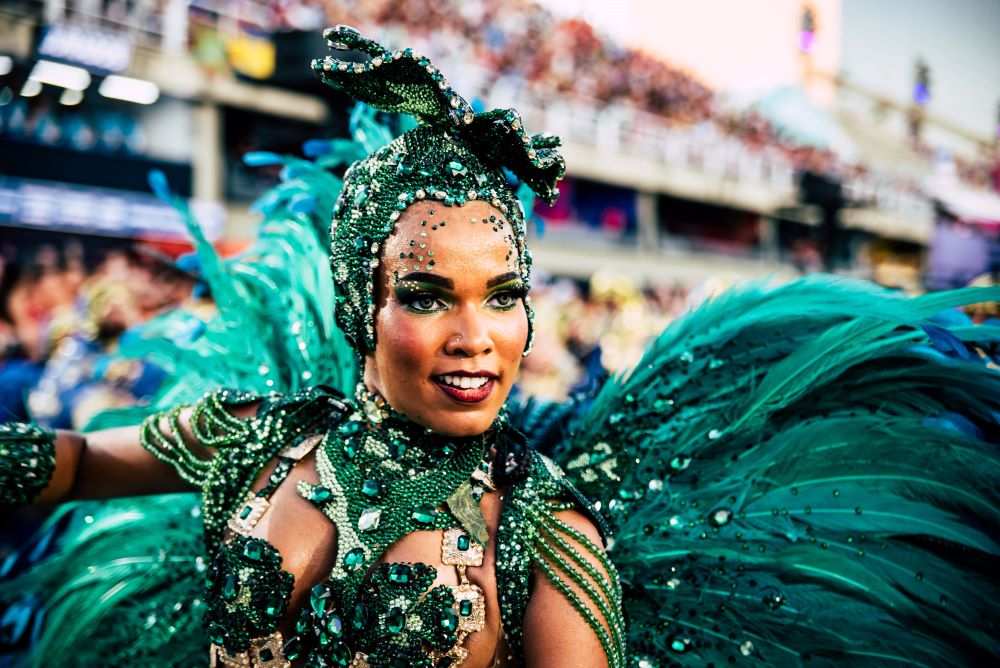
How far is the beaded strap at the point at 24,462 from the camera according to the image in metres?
1.43

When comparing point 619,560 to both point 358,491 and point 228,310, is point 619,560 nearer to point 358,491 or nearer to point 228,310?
point 358,491

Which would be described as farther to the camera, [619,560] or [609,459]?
[609,459]

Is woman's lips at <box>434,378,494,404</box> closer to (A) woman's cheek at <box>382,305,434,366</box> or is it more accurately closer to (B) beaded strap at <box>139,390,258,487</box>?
(A) woman's cheek at <box>382,305,434,366</box>

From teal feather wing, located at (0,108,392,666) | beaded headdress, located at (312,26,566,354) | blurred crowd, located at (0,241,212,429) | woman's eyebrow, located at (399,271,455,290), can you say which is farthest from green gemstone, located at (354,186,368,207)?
blurred crowd, located at (0,241,212,429)

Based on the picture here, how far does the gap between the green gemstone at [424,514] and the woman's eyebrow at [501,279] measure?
1.24ft

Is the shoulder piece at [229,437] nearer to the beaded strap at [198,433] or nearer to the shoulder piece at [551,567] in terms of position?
the beaded strap at [198,433]

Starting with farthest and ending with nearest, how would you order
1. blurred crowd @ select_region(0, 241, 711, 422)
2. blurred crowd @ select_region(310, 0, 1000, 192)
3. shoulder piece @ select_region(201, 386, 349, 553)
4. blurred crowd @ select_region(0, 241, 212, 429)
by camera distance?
blurred crowd @ select_region(310, 0, 1000, 192), blurred crowd @ select_region(0, 241, 212, 429), blurred crowd @ select_region(0, 241, 711, 422), shoulder piece @ select_region(201, 386, 349, 553)

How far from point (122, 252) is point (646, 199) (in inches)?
506

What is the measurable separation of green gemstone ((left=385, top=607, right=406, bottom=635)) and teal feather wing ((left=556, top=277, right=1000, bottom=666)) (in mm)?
551

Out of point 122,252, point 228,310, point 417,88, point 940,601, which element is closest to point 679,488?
point 940,601

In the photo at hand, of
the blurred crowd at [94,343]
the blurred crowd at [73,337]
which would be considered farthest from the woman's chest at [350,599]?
the blurred crowd at [73,337]

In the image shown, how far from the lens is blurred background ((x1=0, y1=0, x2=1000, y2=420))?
376 cm

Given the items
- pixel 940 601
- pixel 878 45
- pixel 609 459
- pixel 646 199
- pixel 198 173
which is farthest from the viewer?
pixel 646 199

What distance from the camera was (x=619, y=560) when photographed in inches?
63.7
